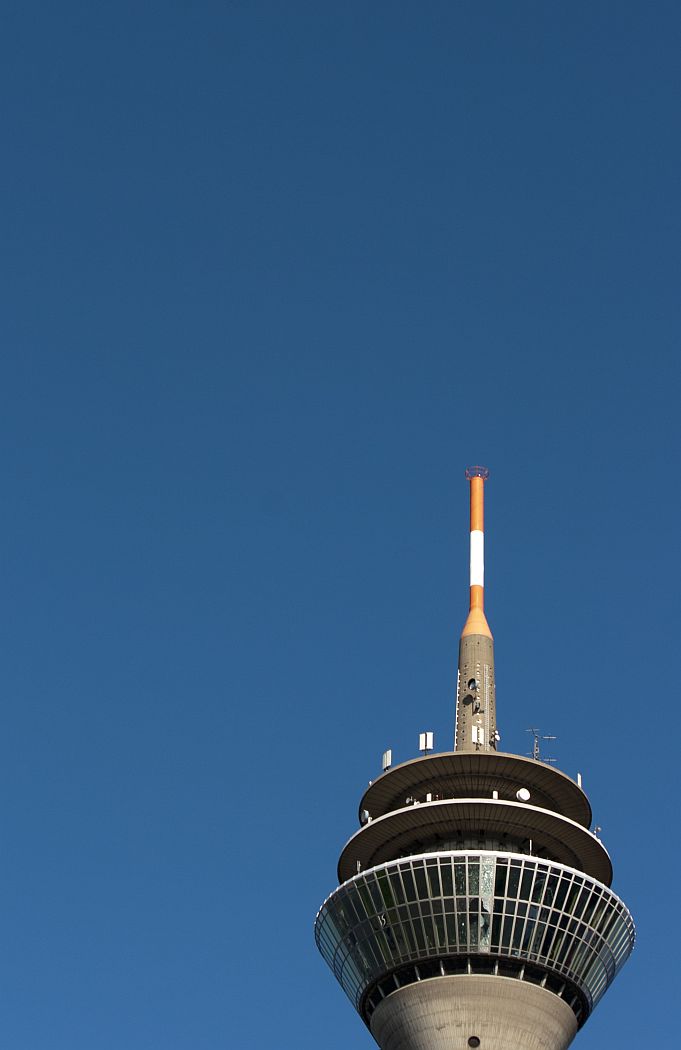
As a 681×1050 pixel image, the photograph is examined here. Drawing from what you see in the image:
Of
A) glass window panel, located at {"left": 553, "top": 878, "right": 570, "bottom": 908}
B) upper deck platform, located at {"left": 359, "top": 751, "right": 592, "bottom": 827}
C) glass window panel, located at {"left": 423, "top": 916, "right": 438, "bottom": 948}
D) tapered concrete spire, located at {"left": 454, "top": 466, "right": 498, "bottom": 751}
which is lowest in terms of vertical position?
glass window panel, located at {"left": 423, "top": 916, "right": 438, "bottom": 948}

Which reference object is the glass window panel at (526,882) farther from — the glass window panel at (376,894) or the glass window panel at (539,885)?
the glass window panel at (376,894)

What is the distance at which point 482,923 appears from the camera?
350 ft

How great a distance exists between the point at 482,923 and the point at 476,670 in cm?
2176

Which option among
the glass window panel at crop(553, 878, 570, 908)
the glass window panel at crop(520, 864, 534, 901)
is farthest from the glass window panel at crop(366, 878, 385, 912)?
the glass window panel at crop(553, 878, 570, 908)

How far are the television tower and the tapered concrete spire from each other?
1664 millimetres

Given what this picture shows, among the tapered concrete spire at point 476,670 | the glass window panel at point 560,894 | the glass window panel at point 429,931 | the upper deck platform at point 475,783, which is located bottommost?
the glass window panel at point 429,931

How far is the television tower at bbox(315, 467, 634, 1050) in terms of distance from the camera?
348 ft

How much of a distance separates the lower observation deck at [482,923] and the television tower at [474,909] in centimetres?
9

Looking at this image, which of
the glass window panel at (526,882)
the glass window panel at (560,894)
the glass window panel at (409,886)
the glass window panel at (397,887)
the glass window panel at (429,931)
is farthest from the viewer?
the glass window panel at (397,887)

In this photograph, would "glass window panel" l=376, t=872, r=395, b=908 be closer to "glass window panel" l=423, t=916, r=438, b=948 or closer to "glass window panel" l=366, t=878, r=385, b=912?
"glass window panel" l=366, t=878, r=385, b=912

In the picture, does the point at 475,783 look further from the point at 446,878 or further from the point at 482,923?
the point at 482,923

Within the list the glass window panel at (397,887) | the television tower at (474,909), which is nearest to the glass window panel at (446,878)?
the television tower at (474,909)

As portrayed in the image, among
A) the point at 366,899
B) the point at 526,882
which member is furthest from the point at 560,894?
the point at 366,899

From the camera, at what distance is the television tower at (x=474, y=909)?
106 meters
